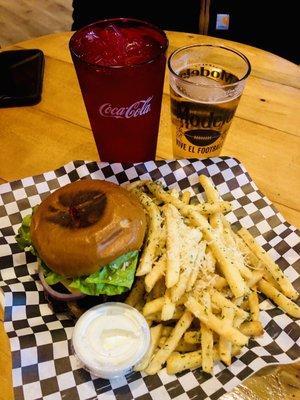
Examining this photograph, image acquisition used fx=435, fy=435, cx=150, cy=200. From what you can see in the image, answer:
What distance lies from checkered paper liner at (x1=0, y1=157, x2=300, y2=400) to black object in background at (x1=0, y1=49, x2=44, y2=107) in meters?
0.65

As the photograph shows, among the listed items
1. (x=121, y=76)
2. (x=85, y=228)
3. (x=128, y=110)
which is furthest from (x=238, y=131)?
(x=85, y=228)

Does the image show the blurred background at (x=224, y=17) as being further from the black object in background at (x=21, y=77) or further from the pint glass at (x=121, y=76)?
the pint glass at (x=121, y=76)

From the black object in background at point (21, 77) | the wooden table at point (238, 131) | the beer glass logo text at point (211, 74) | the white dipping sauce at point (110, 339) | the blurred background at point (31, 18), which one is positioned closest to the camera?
the white dipping sauce at point (110, 339)

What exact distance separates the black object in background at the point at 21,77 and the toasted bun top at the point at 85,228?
3.16ft

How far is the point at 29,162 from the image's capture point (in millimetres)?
2090

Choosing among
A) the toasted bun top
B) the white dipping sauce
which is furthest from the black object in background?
the white dipping sauce

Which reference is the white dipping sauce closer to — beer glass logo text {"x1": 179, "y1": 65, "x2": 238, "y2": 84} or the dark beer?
the dark beer

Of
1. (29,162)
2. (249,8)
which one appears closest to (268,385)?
(29,162)

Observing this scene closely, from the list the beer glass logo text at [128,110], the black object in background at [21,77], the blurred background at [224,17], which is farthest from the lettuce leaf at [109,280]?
the blurred background at [224,17]

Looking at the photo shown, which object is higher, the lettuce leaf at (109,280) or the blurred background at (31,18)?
the lettuce leaf at (109,280)

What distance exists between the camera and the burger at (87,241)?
1.45 m

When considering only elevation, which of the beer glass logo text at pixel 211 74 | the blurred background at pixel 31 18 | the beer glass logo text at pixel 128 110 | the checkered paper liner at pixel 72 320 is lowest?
the blurred background at pixel 31 18

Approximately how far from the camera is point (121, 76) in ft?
5.10

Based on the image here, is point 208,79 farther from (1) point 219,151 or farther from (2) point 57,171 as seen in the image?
(2) point 57,171
